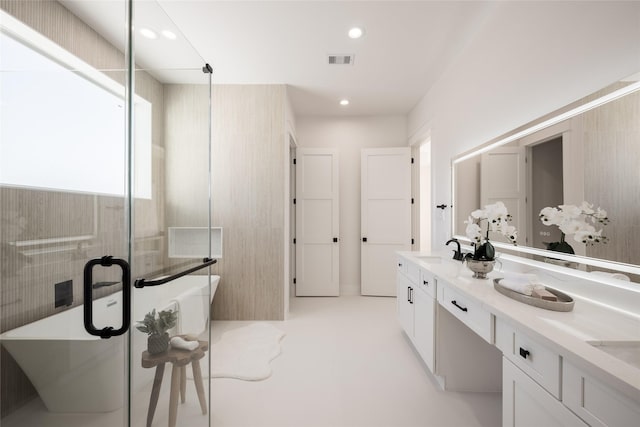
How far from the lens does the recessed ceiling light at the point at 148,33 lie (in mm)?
1046

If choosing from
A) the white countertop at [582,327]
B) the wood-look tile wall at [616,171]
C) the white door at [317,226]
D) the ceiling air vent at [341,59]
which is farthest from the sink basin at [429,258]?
the ceiling air vent at [341,59]

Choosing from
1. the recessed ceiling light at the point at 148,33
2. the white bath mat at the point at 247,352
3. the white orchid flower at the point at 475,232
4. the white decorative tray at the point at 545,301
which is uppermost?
the recessed ceiling light at the point at 148,33

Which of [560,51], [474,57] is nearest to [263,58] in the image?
[474,57]

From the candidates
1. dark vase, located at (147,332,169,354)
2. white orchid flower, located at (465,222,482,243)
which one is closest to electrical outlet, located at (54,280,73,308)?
dark vase, located at (147,332,169,354)

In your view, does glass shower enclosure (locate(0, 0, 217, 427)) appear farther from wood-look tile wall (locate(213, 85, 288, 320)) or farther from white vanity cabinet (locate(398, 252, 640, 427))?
wood-look tile wall (locate(213, 85, 288, 320))

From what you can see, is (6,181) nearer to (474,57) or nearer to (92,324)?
(92,324)

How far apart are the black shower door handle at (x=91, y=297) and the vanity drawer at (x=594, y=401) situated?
57.6 inches

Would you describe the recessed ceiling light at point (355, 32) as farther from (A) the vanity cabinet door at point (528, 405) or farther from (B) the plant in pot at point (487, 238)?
(A) the vanity cabinet door at point (528, 405)

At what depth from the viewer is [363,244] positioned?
A: 4125 mm

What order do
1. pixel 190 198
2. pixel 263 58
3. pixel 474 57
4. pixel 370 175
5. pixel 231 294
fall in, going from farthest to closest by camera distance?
pixel 370 175 → pixel 231 294 → pixel 263 58 → pixel 474 57 → pixel 190 198

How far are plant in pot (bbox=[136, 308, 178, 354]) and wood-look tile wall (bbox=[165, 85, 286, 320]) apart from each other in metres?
1.99

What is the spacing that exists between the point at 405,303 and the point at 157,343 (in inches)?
84.6

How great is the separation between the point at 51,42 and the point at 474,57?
9.04 feet

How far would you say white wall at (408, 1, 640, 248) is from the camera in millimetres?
1226
